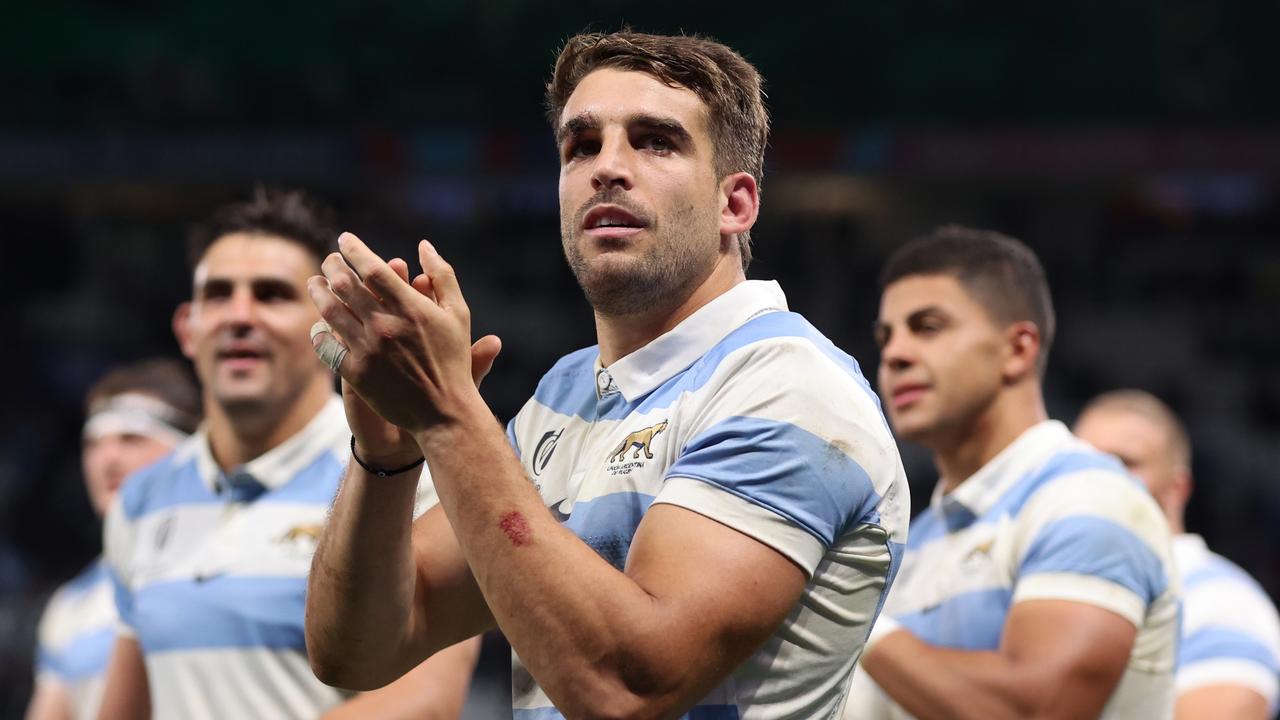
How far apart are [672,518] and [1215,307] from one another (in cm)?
1523

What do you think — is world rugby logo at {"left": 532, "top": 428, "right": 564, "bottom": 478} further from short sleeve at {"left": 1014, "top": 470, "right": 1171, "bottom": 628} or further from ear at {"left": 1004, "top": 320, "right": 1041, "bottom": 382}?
ear at {"left": 1004, "top": 320, "right": 1041, "bottom": 382}

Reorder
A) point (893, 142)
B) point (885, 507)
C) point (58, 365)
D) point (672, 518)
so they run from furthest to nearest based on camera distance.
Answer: point (58, 365) < point (893, 142) < point (885, 507) < point (672, 518)

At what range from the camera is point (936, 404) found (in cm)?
396

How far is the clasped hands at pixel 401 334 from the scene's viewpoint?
6.74ft

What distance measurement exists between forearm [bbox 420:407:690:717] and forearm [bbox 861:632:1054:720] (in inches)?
56.3

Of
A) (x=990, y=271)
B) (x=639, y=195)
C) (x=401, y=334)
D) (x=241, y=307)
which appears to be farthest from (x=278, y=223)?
(x=401, y=334)

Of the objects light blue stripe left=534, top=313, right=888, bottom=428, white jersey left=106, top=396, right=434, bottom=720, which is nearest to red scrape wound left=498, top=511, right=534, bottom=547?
light blue stripe left=534, top=313, right=888, bottom=428

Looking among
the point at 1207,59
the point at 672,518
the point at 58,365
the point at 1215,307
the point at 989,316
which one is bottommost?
the point at 58,365

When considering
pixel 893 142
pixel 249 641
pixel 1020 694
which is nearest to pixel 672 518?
pixel 1020 694

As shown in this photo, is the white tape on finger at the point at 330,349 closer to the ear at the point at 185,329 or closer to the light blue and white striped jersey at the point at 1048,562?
the light blue and white striped jersey at the point at 1048,562

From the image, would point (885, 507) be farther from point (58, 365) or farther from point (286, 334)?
point (58, 365)

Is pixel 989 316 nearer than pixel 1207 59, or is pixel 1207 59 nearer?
pixel 989 316

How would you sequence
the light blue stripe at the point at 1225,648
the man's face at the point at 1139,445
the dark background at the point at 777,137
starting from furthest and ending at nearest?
the dark background at the point at 777,137 < the man's face at the point at 1139,445 < the light blue stripe at the point at 1225,648

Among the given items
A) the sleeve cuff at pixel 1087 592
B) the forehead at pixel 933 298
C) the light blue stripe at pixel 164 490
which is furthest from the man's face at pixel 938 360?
the light blue stripe at pixel 164 490
